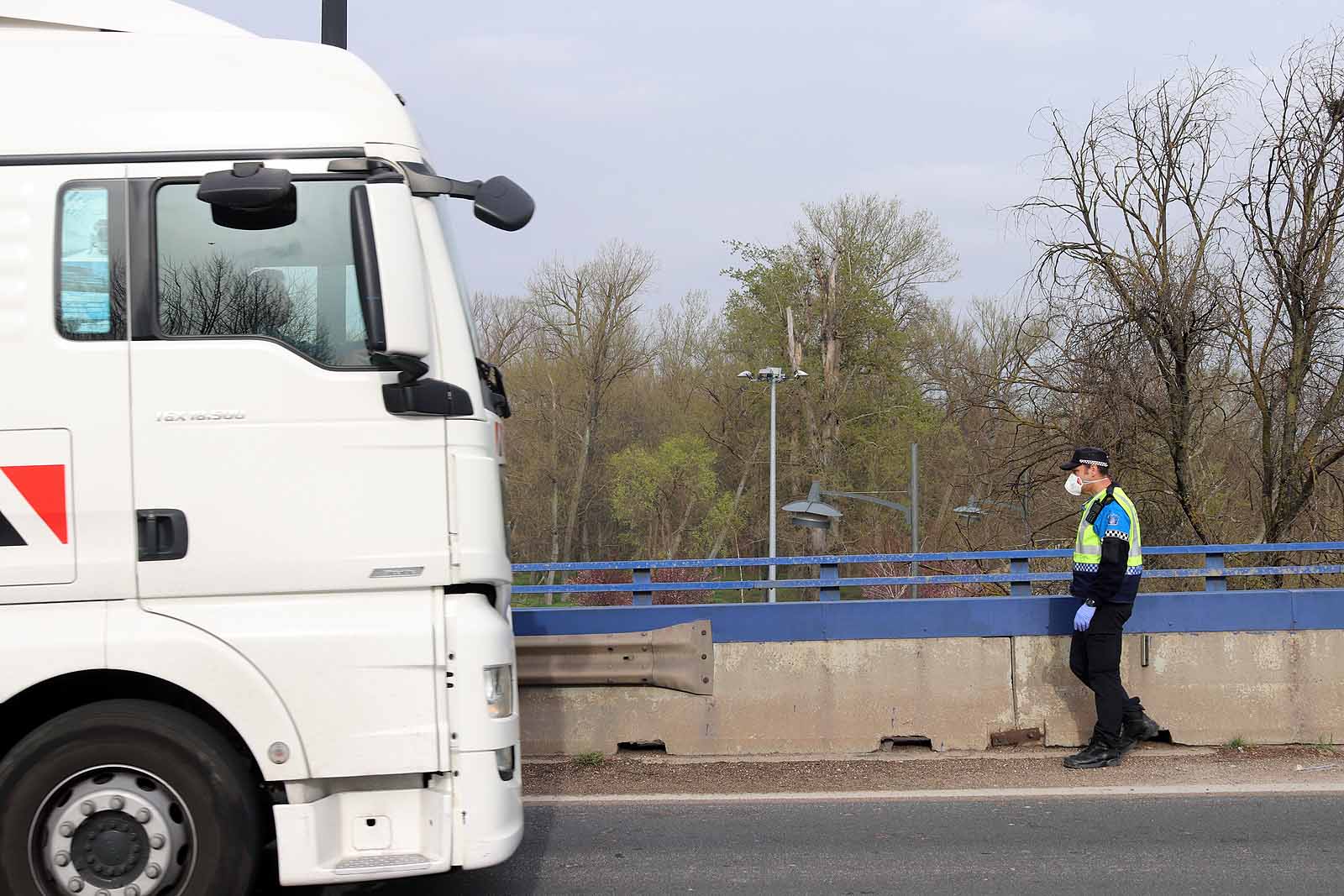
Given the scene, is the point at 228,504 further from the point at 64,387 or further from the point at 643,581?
the point at 643,581

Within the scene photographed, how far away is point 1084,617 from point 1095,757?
33.5 inches

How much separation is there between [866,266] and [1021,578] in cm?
3361

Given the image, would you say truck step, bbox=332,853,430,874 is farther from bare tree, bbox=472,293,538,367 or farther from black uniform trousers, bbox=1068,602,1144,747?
bare tree, bbox=472,293,538,367

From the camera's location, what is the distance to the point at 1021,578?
8.35 meters

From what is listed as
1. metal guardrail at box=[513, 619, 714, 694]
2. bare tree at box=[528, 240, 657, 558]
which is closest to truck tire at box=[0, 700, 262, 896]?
metal guardrail at box=[513, 619, 714, 694]

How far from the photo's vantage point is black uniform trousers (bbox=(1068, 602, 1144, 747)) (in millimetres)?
7449

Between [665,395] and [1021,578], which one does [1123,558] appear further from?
[665,395]

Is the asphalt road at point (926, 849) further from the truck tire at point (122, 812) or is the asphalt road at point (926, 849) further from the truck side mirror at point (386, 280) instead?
the truck side mirror at point (386, 280)

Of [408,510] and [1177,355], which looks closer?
[408,510]

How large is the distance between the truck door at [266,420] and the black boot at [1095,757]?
15.7 ft

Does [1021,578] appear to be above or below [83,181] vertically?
below

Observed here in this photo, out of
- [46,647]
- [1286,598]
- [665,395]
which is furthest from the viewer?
[665,395]

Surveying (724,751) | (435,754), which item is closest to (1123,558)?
(724,751)

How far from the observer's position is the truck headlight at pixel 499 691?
14.1 feet
